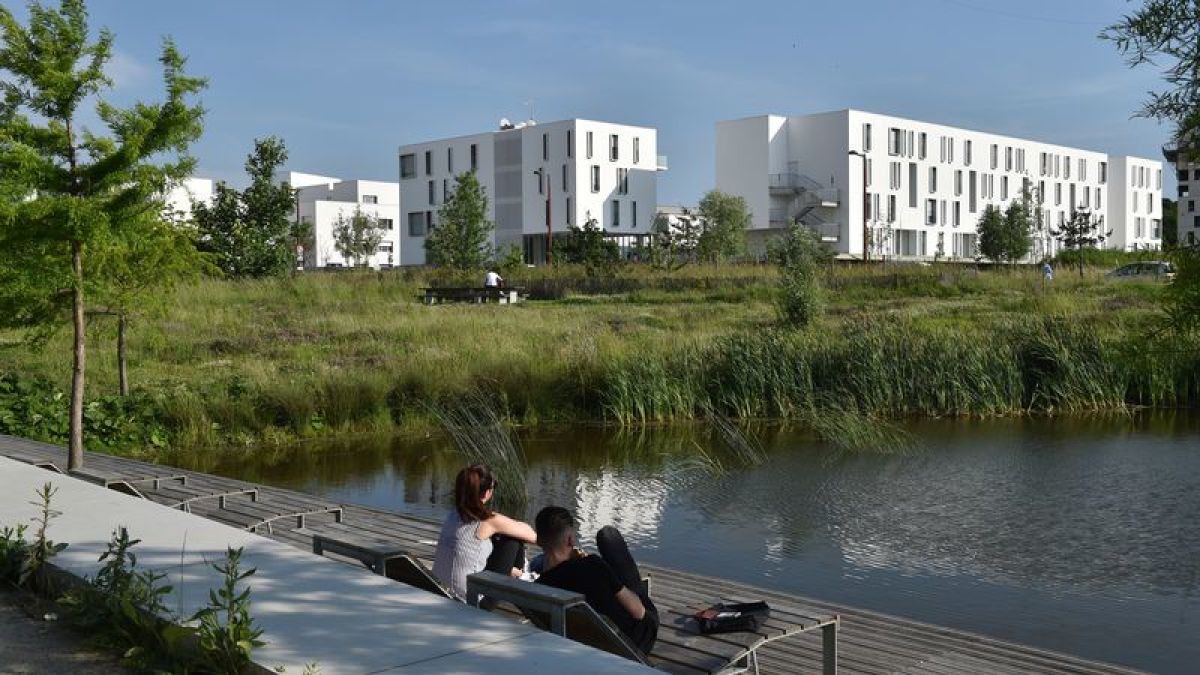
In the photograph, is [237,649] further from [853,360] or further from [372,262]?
[372,262]

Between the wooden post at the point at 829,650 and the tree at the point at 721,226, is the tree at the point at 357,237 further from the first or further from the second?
the wooden post at the point at 829,650

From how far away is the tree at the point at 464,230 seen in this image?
4678cm

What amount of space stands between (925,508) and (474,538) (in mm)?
6260

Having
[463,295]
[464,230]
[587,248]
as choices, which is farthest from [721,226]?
[463,295]

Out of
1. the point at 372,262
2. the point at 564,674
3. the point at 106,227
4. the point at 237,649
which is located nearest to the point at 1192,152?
the point at 564,674

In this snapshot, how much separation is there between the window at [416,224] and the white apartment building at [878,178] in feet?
61.6

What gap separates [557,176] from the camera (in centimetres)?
6556

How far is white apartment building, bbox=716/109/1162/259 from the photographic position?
6556 centimetres

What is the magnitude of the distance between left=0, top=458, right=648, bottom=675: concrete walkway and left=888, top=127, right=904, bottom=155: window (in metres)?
65.4

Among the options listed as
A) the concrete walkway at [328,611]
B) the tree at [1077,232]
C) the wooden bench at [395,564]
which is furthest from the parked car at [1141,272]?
the concrete walkway at [328,611]

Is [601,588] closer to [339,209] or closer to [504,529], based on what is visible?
[504,529]

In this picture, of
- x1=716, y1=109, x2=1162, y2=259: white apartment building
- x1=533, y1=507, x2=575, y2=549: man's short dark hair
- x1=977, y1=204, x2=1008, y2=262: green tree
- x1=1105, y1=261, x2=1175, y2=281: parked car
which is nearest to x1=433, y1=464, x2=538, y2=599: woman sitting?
x1=533, y1=507, x2=575, y2=549: man's short dark hair

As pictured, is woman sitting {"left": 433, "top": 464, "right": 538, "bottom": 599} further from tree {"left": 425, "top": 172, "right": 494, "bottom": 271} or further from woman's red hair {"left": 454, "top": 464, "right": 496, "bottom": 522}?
tree {"left": 425, "top": 172, "right": 494, "bottom": 271}

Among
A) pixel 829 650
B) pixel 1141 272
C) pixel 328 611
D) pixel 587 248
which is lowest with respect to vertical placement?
pixel 829 650
